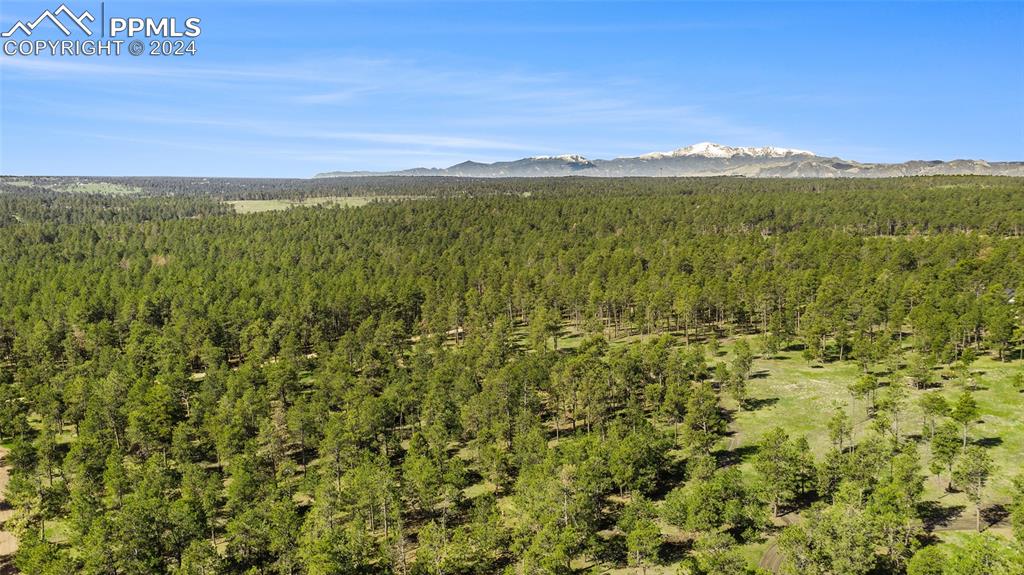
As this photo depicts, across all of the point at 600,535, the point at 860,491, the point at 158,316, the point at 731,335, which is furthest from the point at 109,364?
the point at 731,335

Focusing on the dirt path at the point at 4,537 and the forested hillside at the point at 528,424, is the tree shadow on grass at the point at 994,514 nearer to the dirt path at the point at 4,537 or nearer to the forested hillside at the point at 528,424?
the forested hillside at the point at 528,424

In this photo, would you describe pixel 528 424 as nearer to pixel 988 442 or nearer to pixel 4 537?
pixel 988 442

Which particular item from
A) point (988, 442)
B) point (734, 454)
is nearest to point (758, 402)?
point (734, 454)

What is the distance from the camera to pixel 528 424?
279ft

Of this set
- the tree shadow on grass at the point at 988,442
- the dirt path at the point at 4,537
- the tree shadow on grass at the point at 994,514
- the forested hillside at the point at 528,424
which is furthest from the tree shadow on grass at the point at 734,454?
the dirt path at the point at 4,537

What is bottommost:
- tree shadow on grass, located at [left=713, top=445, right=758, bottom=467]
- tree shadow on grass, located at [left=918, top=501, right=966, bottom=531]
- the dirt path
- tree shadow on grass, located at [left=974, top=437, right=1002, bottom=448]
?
the dirt path

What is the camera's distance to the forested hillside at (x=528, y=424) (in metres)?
59.6

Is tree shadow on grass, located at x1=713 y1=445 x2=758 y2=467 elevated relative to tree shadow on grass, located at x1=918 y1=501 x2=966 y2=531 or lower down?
lower down

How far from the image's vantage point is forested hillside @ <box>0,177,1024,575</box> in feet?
195

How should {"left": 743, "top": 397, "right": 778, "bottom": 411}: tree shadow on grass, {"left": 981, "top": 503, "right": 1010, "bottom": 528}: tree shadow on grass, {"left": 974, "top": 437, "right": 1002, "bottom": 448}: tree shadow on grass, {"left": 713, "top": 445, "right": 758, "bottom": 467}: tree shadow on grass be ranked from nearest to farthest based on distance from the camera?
{"left": 981, "top": 503, "right": 1010, "bottom": 528}: tree shadow on grass
{"left": 974, "top": 437, "right": 1002, "bottom": 448}: tree shadow on grass
{"left": 713, "top": 445, "right": 758, "bottom": 467}: tree shadow on grass
{"left": 743, "top": 397, "right": 778, "bottom": 411}: tree shadow on grass

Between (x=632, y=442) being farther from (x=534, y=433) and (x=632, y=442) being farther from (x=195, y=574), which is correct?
(x=195, y=574)

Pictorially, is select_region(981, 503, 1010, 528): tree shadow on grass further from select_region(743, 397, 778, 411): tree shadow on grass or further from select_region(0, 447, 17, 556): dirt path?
select_region(0, 447, 17, 556): dirt path

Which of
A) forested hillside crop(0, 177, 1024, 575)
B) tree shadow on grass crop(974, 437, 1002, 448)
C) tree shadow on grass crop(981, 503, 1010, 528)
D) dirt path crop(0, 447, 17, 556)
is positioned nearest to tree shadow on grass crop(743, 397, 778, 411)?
forested hillside crop(0, 177, 1024, 575)

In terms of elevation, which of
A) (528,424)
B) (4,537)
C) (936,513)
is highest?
(528,424)
